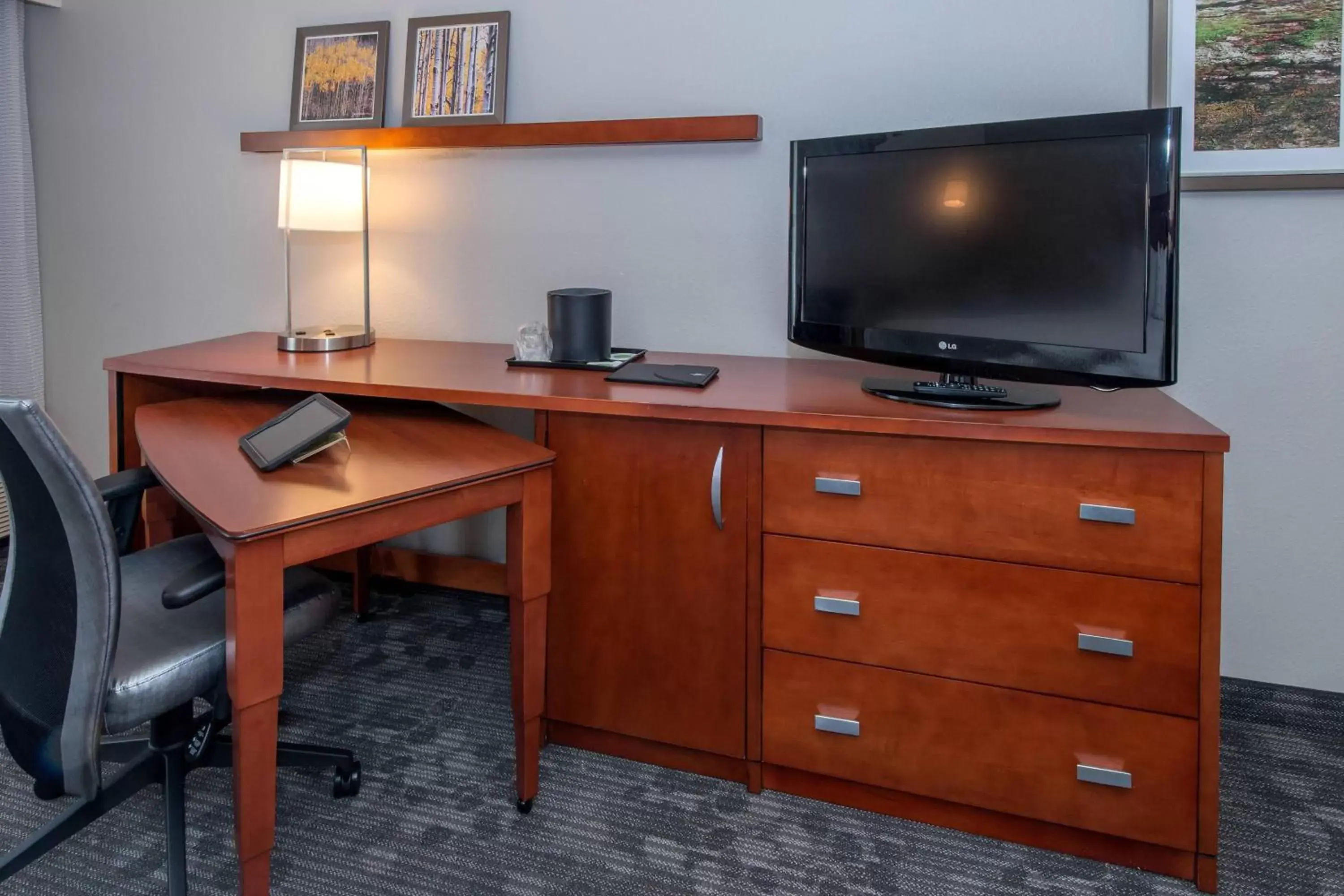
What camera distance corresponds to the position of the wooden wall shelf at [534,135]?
2.35 m

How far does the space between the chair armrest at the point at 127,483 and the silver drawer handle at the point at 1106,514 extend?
1.61m

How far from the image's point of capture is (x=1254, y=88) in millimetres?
2004

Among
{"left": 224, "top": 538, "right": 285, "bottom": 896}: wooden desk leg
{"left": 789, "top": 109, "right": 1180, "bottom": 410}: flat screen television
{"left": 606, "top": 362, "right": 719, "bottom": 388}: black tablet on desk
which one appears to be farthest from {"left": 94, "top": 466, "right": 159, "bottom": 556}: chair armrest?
{"left": 789, "top": 109, "right": 1180, "bottom": 410}: flat screen television

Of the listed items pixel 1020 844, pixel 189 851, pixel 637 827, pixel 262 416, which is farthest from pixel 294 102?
pixel 1020 844

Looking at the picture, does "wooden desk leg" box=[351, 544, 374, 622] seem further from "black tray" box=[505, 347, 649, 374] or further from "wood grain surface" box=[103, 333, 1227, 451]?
"black tray" box=[505, 347, 649, 374]

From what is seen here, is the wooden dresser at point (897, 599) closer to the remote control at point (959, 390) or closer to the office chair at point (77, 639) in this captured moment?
the remote control at point (959, 390)

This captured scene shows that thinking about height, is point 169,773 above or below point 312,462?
below

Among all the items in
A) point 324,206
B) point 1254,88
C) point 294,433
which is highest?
point 1254,88

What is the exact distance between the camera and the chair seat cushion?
142cm

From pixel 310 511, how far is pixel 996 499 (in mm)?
1135

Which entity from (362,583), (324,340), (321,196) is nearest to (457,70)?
(321,196)

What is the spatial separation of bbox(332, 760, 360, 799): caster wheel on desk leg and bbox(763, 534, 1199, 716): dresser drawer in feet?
2.80

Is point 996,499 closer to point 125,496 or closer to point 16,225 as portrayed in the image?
point 125,496

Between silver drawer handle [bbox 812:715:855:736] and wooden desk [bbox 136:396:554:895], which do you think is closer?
wooden desk [bbox 136:396:554:895]
